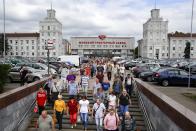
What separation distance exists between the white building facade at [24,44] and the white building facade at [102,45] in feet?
67.0

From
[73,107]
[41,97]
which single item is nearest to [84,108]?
[73,107]

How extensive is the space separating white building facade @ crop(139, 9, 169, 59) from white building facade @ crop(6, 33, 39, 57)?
51.4 metres

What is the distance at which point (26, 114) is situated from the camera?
1369cm

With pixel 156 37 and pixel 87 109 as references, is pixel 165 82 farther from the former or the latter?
pixel 156 37

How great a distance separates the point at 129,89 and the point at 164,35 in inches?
4971

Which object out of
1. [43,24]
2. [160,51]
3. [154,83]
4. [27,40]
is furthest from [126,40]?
[154,83]

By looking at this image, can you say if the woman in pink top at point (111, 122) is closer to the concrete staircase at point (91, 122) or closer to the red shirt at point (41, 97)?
the concrete staircase at point (91, 122)

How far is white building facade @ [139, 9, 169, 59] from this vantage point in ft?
450

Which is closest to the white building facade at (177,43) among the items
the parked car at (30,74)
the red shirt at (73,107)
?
the parked car at (30,74)

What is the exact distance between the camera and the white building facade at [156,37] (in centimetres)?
13712

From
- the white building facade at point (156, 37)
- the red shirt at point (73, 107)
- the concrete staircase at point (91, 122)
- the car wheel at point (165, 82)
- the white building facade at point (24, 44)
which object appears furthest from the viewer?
the white building facade at point (24, 44)

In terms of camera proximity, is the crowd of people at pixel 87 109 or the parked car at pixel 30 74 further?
the parked car at pixel 30 74

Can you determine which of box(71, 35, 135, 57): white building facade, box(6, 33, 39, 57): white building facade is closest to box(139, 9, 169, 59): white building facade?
box(71, 35, 135, 57): white building facade

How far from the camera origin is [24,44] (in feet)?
486
